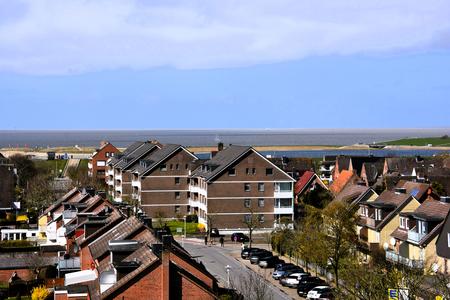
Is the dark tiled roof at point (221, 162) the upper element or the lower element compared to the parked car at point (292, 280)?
upper

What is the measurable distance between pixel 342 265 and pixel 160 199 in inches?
1793

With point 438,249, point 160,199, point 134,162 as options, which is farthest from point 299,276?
point 134,162

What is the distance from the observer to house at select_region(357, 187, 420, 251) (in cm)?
5631

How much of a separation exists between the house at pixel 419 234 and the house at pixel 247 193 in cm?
2528

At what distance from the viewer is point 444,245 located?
45.8m

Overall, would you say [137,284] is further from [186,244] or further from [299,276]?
[186,244]

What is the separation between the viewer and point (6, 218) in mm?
81688

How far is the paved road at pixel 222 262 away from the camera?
163ft

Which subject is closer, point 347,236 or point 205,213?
point 347,236

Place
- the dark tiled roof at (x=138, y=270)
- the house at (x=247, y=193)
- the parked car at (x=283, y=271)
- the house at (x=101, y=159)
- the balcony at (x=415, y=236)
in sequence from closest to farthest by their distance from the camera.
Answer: the dark tiled roof at (x=138, y=270) → the balcony at (x=415, y=236) → the parked car at (x=283, y=271) → the house at (x=247, y=193) → the house at (x=101, y=159)

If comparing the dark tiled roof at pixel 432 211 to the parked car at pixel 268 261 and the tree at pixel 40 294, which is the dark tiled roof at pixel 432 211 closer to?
the parked car at pixel 268 261

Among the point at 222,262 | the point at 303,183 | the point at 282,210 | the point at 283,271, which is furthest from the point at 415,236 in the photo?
the point at 303,183

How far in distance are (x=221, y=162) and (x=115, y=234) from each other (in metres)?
40.6

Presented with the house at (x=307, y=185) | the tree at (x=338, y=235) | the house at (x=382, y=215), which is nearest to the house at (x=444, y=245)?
the tree at (x=338, y=235)
